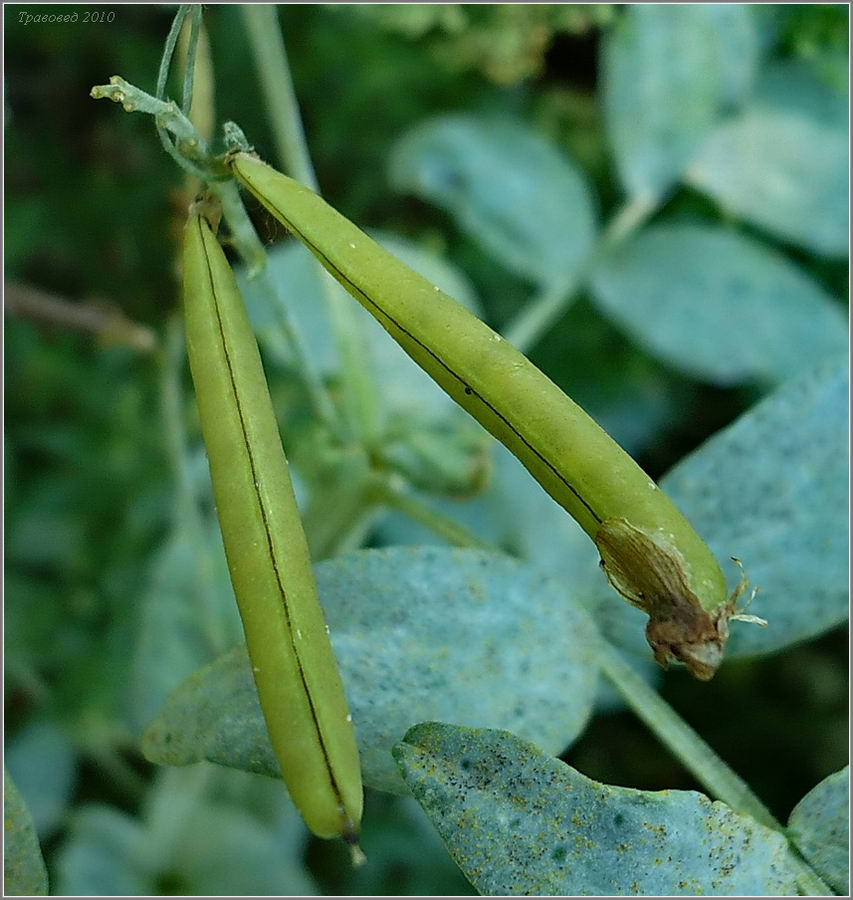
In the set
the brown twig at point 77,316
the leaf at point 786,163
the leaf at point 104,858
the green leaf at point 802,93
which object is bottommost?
the leaf at point 104,858

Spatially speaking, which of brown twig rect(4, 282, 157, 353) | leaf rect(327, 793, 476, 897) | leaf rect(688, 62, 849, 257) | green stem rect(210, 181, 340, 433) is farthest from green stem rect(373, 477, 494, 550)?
leaf rect(688, 62, 849, 257)


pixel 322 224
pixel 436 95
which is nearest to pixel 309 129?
pixel 436 95

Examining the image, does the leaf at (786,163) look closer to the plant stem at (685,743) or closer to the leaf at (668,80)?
the leaf at (668,80)

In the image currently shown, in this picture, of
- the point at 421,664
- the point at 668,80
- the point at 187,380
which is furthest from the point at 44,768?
the point at 668,80

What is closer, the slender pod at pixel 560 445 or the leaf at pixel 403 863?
the slender pod at pixel 560 445

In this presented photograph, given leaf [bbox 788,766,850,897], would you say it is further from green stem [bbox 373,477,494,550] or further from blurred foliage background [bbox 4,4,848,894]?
blurred foliage background [bbox 4,4,848,894]

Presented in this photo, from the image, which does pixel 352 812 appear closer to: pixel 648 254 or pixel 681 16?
pixel 648 254

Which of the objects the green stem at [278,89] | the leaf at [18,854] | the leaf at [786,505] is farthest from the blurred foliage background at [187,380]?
the leaf at [18,854]
